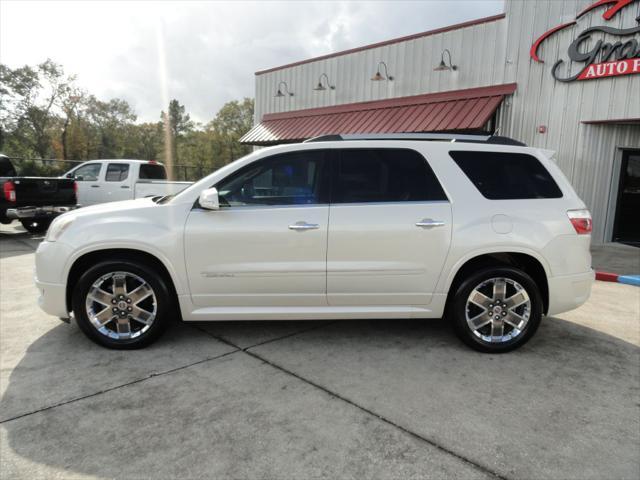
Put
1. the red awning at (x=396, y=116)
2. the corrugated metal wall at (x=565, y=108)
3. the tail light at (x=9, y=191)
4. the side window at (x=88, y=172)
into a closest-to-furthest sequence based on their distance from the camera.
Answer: the tail light at (x=9, y=191) < the corrugated metal wall at (x=565, y=108) < the red awning at (x=396, y=116) < the side window at (x=88, y=172)

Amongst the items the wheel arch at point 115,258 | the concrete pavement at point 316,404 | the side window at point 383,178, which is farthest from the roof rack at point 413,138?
the concrete pavement at point 316,404

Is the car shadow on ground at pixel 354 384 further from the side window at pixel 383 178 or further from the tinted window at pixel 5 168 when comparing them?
the tinted window at pixel 5 168

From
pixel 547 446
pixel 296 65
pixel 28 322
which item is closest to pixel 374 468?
pixel 547 446

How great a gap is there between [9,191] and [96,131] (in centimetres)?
5607

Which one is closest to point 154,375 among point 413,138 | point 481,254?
point 481,254

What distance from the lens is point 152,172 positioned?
541 inches

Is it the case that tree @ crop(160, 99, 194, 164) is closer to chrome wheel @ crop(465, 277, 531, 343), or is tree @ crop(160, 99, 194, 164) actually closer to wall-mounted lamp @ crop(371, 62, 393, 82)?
wall-mounted lamp @ crop(371, 62, 393, 82)

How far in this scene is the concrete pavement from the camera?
2488mm

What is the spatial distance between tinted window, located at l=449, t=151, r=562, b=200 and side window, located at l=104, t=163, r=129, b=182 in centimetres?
1128

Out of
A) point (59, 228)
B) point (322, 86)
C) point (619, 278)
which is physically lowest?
point (619, 278)

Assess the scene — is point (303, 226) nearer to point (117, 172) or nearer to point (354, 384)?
point (354, 384)

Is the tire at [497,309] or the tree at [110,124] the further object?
the tree at [110,124]

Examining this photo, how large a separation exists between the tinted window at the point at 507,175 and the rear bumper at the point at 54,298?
12.2 ft

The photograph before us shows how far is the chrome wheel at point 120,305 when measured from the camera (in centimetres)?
394
